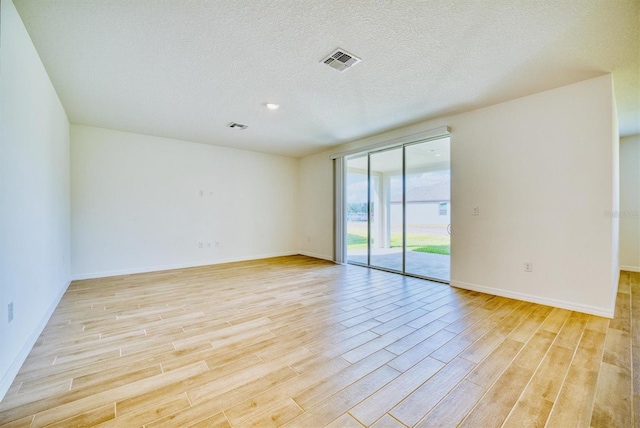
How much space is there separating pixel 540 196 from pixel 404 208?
1.85 m

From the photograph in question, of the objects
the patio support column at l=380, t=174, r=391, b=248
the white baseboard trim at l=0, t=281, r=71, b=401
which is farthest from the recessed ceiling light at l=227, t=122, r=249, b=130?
the patio support column at l=380, t=174, r=391, b=248

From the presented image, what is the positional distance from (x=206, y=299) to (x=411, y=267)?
3.60 metres

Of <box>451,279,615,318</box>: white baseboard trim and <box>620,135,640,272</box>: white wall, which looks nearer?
<box>451,279,615,318</box>: white baseboard trim

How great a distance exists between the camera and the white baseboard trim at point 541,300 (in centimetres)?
285

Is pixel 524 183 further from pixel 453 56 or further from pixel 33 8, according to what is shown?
pixel 33 8

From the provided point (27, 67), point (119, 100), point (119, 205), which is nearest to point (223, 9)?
point (27, 67)

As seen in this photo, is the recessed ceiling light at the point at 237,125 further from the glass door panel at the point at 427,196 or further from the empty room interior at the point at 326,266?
the glass door panel at the point at 427,196

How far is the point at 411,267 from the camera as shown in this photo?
5090 millimetres

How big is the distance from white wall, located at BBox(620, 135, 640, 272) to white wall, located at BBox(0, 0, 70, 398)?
8483 millimetres

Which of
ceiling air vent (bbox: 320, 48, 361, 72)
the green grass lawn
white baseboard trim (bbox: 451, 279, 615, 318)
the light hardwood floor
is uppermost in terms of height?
ceiling air vent (bbox: 320, 48, 361, 72)

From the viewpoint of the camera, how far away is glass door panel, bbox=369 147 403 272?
5625 mm

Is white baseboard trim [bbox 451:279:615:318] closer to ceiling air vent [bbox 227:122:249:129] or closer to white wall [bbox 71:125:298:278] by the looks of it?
ceiling air vent [bbox 227:122:249:129]

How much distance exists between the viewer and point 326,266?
18.1ft

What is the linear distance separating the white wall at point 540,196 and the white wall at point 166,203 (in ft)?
13.5
